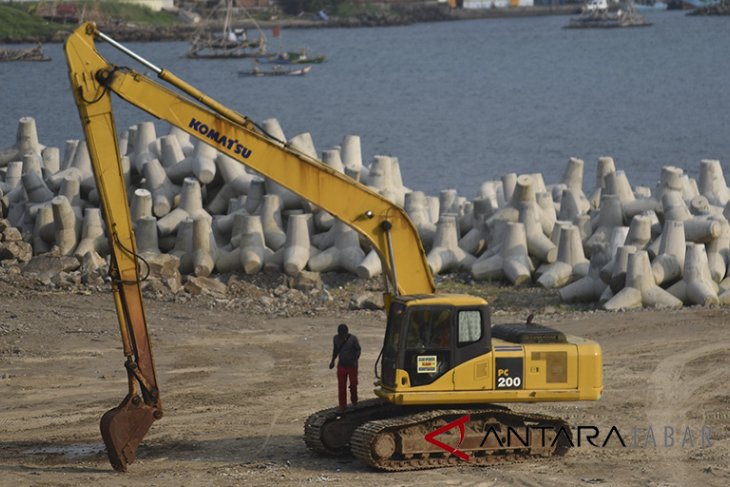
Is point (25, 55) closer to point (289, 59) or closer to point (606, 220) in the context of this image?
point (289, 59)

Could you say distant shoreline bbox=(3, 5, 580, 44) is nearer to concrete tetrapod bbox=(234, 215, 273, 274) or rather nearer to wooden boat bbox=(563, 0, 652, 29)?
wooden boat bbox=(563, 0, 652, 29)

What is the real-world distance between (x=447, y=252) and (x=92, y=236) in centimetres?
597

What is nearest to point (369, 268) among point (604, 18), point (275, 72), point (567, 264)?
point (567, 264)

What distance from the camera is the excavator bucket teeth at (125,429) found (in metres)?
15.7

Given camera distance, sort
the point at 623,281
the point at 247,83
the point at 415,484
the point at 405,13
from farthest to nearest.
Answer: the point at 405,13 < the point at 247,83 < the point at 623,281 < the point at 415,484

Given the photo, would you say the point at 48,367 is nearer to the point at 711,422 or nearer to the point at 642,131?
the point at 711,422

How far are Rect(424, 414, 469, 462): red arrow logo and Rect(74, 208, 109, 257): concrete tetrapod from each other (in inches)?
506

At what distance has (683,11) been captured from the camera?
545 feet

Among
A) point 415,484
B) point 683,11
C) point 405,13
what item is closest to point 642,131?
point 415,484

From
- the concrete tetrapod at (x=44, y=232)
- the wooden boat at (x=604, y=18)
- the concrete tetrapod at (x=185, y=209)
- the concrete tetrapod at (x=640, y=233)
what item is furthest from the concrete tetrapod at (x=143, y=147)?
the wooden boat at (x=604, y=18)

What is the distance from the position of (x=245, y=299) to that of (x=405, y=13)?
120m

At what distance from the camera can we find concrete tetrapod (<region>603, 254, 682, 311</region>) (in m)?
23.9

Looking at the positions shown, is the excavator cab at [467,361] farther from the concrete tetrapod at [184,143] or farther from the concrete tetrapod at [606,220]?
the concrete tetrapod at [184,143]

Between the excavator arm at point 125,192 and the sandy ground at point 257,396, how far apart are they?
2.08ft
